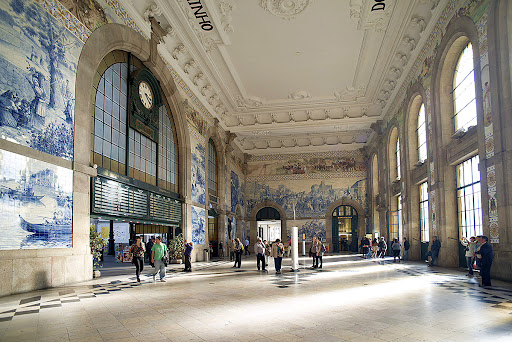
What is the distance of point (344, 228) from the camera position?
3347cm

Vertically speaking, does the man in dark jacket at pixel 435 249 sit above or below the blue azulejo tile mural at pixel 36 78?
below

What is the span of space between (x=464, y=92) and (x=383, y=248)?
38.3 ft

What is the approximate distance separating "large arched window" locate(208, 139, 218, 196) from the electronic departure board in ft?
20.3

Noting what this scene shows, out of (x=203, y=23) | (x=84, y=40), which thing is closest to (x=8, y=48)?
(x=84, y=40)

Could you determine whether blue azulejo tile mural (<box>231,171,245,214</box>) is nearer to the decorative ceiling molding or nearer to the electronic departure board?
the electronic departure board

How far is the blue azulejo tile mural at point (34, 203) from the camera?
26.4 ft

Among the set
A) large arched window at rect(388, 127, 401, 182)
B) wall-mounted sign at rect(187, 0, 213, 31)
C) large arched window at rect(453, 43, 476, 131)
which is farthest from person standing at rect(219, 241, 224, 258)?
large arched window at rect(453, 43, 476, 131)

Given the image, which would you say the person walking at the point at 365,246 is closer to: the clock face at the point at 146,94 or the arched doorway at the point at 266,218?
the arched doorway at the point at 266,218

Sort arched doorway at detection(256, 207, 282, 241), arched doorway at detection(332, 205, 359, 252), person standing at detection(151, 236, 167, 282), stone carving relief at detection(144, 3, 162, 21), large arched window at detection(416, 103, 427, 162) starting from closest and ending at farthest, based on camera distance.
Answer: person standing at detection(151, 236, 167, 282) < stone carving relief at detection(144, 3, 162, 21) < large arched window at detection(416, 103, 427, 162) < arched doorway at detection(332, 205, 359, 252) < arched doorway at detection(256, 207, 282, 241)

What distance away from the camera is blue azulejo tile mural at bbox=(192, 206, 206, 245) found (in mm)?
19969

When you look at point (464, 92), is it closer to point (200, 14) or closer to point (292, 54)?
point (292, 54)

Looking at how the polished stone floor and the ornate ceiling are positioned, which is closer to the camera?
the polished stone floor

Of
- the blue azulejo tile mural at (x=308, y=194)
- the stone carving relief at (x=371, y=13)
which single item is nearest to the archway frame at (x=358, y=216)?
the blue azulejo tile mural at (x=308, y=194)

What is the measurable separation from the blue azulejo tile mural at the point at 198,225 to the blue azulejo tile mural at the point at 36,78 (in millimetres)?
10459
